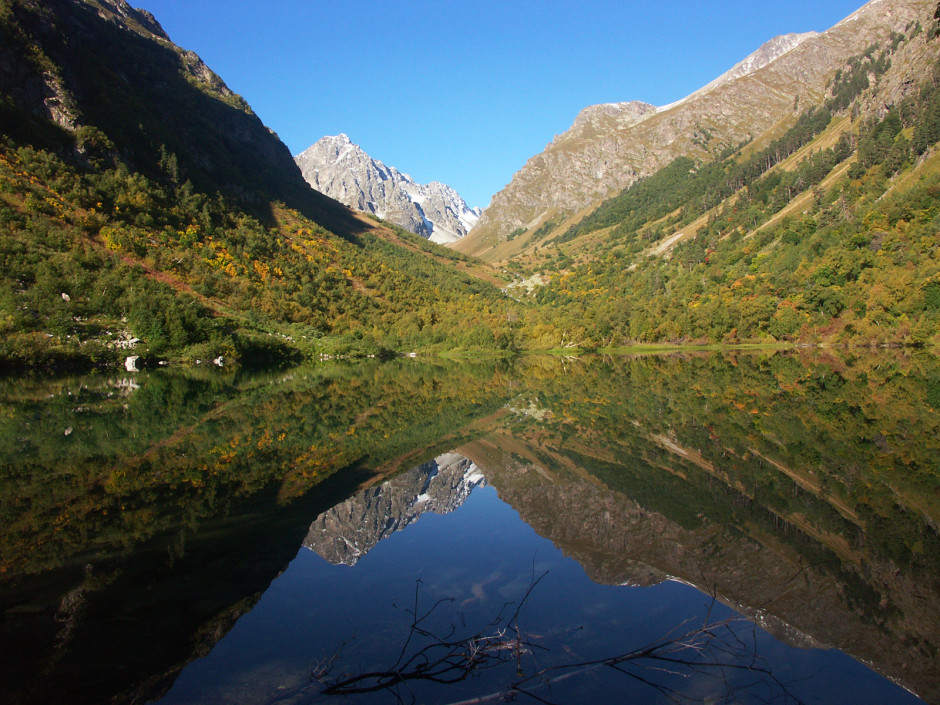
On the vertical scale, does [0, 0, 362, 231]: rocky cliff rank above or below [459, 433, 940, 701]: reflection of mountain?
above

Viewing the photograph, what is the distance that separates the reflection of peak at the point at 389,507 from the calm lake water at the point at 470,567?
56 mm

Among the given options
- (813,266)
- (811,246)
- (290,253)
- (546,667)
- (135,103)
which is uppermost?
(811,246)

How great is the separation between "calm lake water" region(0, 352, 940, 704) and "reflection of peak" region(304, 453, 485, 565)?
0.06 metres

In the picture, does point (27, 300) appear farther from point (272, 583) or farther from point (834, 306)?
point (834, 306)

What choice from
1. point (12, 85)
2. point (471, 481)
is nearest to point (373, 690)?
point (471, 481)

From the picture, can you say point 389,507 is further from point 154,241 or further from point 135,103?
point 135,103

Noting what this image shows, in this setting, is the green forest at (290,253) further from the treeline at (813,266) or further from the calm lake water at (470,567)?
the calm lake water at (470,567)

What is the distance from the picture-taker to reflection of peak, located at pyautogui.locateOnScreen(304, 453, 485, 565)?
6797 millimetres

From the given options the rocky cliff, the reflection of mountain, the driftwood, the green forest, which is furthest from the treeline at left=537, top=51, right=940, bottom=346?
the rocky cliff

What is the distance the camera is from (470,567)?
20.9 feet

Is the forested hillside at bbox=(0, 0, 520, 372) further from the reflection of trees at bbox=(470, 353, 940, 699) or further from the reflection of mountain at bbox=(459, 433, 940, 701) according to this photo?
the reflection of mountain at bbox=(459, 433, 940, 701)

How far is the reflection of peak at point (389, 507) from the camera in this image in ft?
22.3

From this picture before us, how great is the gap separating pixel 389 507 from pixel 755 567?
17.3 feet

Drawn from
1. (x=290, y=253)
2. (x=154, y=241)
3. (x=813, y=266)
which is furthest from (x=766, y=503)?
(x=290, y=253)
